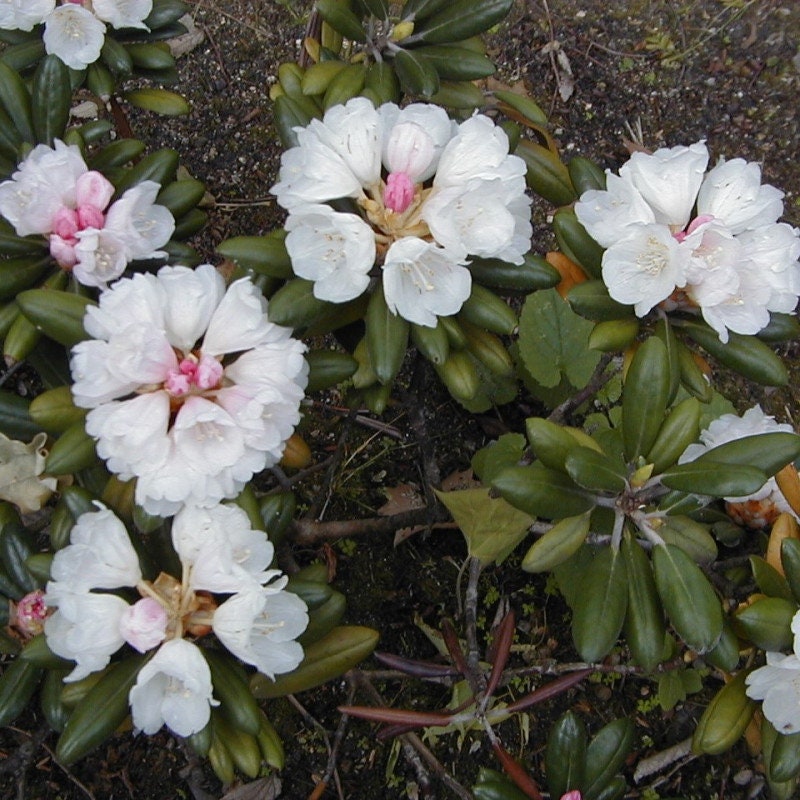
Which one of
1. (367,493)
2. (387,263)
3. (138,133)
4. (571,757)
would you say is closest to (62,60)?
(387,263)

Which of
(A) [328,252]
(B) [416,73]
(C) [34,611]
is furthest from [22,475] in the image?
(B) [416,73]

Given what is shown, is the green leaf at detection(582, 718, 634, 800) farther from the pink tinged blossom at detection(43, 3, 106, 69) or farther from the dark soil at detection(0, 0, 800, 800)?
the pink tinged blossom at detection(43, 3, 106, 69)

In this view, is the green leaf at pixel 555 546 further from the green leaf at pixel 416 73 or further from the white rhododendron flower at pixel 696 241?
the green leaf at pixel 416 73

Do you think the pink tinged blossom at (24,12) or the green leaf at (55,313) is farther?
the pink tinged blossom at (24,12)

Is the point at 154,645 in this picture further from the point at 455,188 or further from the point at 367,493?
the point at 367,493

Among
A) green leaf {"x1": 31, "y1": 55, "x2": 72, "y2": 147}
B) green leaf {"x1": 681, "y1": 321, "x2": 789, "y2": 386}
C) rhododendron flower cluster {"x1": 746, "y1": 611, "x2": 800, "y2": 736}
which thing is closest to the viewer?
rhododendron flower cluster {"x1": 746, "y1": 611, "x2": 800, "y2": 736}

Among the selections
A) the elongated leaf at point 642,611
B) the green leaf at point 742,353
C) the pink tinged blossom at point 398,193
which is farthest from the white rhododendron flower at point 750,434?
the pink tinged blossom at point 398,193

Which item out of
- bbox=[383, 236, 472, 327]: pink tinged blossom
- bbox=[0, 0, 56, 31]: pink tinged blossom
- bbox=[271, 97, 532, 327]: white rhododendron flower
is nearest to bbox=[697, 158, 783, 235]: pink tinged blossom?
bbox=[271, 97, 532, 327]: white rhododendron flower

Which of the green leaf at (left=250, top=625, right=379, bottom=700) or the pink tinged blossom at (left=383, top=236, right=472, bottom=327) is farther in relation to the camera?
the green leaf at (left=250, top=625, right=379, bottom=700)
